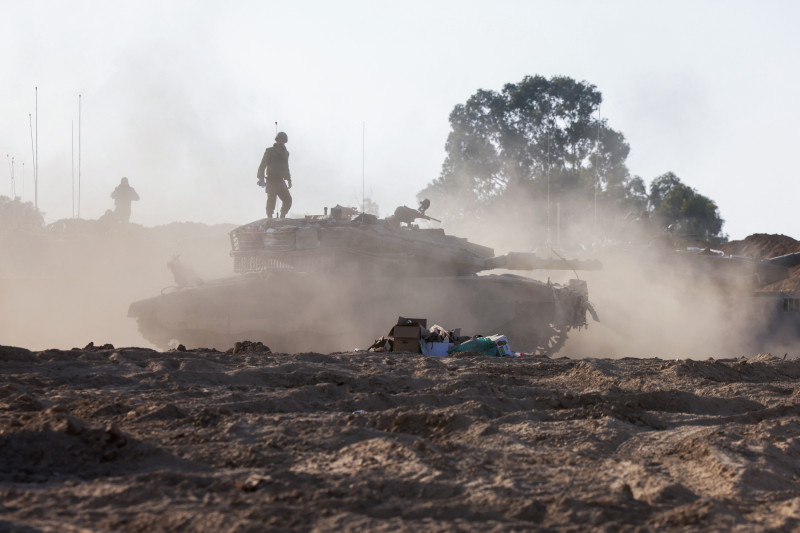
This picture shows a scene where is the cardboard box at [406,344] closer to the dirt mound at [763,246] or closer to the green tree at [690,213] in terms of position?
the dirt mound at [763,246]

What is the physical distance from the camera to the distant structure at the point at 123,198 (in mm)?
24328

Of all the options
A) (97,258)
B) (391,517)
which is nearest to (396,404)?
(391,517)

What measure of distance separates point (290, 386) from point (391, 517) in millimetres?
3678

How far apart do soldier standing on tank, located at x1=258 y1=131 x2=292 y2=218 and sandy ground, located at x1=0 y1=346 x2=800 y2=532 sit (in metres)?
7.02

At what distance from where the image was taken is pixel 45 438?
441 centimetres

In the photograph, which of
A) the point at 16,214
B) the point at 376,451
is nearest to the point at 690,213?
the point at 16,214

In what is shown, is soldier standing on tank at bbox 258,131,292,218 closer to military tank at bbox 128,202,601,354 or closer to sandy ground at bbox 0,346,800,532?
military tank at bbox 128,202,601,354

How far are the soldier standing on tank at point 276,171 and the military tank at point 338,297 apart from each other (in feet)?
2.36

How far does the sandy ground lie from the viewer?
3531 millimetres

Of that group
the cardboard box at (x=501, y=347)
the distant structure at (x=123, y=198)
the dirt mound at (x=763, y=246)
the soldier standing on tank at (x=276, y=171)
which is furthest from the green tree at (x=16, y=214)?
the dirt mound at (x=763, y=246)

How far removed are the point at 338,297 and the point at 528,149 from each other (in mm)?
29048

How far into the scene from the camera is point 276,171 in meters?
14.6

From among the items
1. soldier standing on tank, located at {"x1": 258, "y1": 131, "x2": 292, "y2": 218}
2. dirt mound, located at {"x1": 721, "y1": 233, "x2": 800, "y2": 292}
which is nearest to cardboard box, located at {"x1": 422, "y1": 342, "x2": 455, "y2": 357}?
soldier standing on tank, located at {"x1": 258, "y1": 131, "x2": 292, "y2": 218}

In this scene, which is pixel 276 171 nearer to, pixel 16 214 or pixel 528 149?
pixel 16 214
